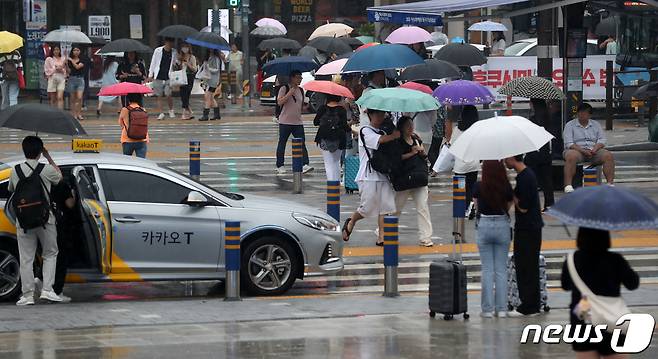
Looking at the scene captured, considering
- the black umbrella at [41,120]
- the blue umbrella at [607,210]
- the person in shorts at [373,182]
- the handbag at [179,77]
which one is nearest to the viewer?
the blue umbrella at [607,210]

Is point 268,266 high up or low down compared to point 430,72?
down

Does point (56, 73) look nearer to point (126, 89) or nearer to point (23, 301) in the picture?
point (126, 89)

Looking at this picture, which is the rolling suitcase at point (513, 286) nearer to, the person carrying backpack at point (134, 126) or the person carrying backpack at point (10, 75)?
the person carrying backpack at point (134, 126)

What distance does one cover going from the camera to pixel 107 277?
14.9 meters

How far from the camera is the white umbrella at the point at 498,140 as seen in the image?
13.0 m

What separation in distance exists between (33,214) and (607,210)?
7181mm

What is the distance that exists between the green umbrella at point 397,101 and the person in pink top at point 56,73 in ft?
67.2

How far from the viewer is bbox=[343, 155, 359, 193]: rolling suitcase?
895 inches

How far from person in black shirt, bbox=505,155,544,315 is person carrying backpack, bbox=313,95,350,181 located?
792cm

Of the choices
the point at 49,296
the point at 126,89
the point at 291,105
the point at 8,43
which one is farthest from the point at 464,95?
the point at 8,43

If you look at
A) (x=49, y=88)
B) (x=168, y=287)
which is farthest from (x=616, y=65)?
(x=168, y=287)

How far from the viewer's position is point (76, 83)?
36812 mm

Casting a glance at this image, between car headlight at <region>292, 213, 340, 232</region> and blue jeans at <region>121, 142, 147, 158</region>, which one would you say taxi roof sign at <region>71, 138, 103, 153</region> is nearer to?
car headlight at <region>292, 213, 340, 232</region>

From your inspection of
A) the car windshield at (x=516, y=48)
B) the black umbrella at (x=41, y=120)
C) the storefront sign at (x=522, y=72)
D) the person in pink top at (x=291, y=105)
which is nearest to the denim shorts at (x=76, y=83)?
the storefront sign at (x=522, y=72)
